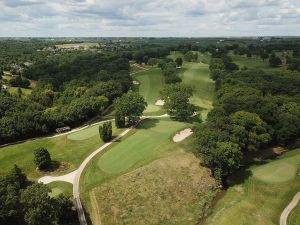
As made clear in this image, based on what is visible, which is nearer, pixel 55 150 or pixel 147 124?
pixel 55 150

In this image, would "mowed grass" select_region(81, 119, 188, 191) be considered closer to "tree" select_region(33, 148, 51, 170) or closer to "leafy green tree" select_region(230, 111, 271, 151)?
"tree" select_region(33, 148, 51, 170)

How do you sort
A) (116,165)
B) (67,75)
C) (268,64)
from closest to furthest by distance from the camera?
(116,165) → (67,75) → (268,64)

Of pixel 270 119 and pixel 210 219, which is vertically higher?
pixel 270 119

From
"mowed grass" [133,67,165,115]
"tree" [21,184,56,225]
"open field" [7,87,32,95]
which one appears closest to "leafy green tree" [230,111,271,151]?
"mowed grass" [133,67,165,115]

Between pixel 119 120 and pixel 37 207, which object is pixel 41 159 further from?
pixel 119 120

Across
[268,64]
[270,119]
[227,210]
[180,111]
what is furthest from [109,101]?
[268,64]

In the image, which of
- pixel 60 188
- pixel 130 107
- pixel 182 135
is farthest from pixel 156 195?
pixel 130 107

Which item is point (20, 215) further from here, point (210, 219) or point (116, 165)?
point (210, 219)
